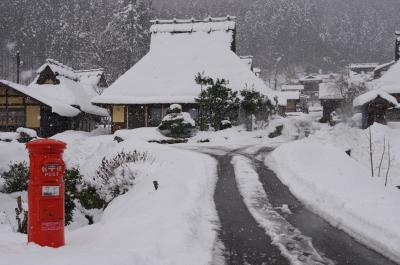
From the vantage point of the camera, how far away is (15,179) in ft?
59.9

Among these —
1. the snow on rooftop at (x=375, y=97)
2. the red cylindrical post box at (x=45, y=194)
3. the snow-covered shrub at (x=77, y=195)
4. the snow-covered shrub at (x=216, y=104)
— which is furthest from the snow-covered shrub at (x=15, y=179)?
the snow on rooftop at (x=375, y=97)

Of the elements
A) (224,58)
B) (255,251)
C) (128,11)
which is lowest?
(255,251)

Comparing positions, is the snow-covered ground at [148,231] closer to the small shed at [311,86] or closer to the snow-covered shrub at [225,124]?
the snow-covered shrub at [225,124]

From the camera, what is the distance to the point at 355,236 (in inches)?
276

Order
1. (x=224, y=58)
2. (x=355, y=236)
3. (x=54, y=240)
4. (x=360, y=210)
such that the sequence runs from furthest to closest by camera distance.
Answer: (x=224, y=58) → (x=360, y=210) → (x=355, y=236) → (x=54, y=240)

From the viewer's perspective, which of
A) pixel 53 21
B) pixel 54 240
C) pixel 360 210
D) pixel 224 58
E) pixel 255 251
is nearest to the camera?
pixel 54 240

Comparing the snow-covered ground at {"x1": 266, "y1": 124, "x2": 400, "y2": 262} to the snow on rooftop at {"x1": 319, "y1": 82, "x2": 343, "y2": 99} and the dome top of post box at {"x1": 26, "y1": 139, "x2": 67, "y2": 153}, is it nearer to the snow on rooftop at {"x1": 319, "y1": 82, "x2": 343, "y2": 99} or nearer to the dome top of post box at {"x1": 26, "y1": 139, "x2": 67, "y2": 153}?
the dome top of post box at {"x1": 26, "y1": 139, "x2": 67, "y2": 153}

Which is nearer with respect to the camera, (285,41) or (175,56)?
(175,56)

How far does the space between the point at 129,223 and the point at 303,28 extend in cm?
9937

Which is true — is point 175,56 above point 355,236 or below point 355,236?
above

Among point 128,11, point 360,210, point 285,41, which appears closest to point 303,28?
point 285,41

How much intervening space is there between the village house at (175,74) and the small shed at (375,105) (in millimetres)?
7581

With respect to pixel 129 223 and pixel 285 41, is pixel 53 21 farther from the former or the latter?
pixel 129 223

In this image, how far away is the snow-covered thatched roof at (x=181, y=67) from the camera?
33.2m
